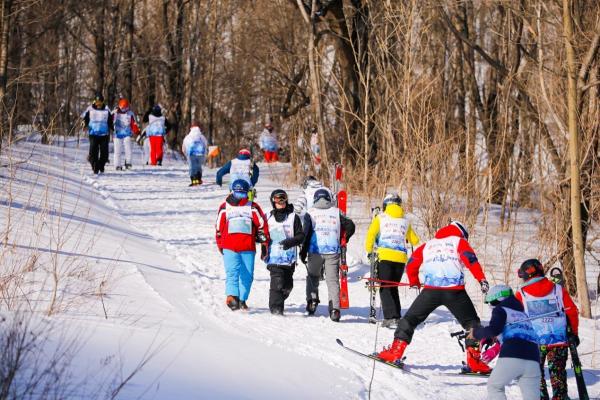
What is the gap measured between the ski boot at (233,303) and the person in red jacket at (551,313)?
4035 millimetres

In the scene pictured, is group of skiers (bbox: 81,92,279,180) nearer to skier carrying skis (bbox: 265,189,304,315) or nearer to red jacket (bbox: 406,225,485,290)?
skier carrying skis (bbox: 265,189,304,315)

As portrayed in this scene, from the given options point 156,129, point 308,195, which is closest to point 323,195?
point 308,195

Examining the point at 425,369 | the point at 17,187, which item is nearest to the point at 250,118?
the point at 17,187

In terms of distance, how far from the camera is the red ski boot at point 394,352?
8781 millimetres

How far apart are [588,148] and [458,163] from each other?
6.73 feet

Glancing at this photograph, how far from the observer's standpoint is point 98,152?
2306 cm

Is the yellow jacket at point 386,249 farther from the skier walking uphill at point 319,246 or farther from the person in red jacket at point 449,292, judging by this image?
the person in red jacket at point 449,292

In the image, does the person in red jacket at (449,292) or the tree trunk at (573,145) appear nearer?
the person in red jacket at (449,292)

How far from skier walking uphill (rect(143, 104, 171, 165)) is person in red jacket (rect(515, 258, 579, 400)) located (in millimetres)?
18723

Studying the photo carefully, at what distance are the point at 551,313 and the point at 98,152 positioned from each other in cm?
1706

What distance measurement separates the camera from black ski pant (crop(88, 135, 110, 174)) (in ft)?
74.3

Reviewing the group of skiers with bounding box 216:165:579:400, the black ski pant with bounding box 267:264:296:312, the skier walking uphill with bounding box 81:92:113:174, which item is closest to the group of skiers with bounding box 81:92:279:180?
the skier walking uphill with bounding box 81:92:113:174

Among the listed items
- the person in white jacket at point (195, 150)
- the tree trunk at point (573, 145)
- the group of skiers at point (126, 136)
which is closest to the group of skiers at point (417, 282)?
the tree trunk at point (573, 145)

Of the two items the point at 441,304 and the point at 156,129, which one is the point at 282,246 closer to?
the point at 441,304
